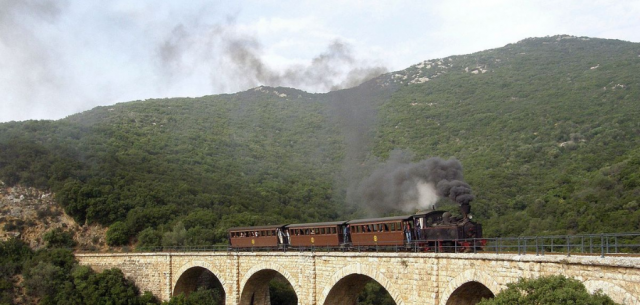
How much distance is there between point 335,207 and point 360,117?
19198mm

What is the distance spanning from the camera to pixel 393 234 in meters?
23.8

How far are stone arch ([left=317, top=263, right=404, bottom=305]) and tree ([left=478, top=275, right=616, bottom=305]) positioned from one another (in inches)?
278

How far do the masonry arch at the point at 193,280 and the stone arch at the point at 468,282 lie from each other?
1948cm

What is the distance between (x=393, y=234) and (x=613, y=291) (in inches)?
485

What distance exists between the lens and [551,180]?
43.1 metres

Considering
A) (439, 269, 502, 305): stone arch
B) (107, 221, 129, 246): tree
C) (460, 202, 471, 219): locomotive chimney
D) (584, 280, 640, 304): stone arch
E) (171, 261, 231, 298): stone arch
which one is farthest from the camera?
(107, 221, 129, 246): tree

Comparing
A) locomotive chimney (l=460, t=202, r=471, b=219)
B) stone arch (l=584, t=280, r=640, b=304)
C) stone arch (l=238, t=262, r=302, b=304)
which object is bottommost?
stone arch (l=238, t=262, r=302, b=304)

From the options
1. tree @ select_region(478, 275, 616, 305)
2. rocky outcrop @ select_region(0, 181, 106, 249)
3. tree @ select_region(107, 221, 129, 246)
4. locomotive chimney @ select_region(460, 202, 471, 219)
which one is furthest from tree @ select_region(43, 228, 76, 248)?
tree @ select_region(478, 275, 616, 305)

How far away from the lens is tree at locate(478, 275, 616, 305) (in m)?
11.6

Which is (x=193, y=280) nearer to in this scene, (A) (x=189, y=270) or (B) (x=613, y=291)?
(A) (x=189, y=270)

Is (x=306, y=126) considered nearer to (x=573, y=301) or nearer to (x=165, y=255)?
(x=165, y=255)

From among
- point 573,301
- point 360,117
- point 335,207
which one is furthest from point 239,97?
point 573,301

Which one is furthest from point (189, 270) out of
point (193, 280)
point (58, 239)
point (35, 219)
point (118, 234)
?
point (35, 219)

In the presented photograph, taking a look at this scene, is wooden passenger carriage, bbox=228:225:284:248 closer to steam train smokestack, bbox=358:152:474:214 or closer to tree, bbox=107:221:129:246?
steam train smokestack, bbox=358:152:474:214
